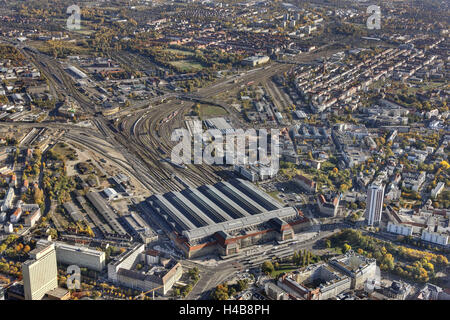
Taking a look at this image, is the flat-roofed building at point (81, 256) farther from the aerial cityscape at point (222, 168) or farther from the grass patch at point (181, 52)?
the grass patch at point (181, 52)

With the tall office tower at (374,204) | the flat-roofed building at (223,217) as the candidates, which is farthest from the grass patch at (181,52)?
the tall office tower at (374,204)

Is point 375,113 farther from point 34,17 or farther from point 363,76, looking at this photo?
point 34,17

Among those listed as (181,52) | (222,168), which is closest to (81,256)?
(222,168)

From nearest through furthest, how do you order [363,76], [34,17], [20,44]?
[363,76], [20,44], [34,17]

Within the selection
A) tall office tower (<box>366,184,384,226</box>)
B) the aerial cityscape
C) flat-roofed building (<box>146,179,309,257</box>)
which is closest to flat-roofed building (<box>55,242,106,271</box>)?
the aerial cityscape

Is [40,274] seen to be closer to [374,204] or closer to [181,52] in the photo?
[374,204]

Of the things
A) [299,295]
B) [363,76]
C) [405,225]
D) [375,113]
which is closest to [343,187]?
[405,225]
